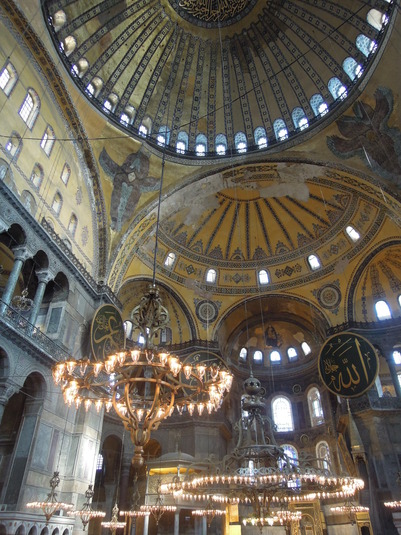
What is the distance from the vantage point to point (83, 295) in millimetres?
12352

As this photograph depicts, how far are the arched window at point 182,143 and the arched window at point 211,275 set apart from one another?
5205mm

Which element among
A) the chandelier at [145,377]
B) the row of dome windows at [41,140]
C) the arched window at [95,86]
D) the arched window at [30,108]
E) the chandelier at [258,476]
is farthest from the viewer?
the arched window at [95,86]

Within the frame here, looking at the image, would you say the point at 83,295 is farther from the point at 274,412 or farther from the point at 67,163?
the point at 274,412

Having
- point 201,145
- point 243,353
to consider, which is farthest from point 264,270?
point 201,145

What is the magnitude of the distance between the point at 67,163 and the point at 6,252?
3331 mm

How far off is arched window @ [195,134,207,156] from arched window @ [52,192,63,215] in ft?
19.3

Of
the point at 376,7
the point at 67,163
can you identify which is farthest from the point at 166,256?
the point at 376,7

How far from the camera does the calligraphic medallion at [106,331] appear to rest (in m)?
11.4

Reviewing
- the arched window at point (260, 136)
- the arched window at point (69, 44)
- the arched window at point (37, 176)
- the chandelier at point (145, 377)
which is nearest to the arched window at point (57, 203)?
the arched window at point (37, 176)

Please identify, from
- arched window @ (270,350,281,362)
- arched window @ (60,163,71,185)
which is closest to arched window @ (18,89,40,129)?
arched window @ (60,163,71,185)

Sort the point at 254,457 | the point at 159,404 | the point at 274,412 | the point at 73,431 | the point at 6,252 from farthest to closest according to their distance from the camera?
the point at 274,412 < the point at 6,252 < the point at 73,431 < the point at 254,457 < the point at 159,404

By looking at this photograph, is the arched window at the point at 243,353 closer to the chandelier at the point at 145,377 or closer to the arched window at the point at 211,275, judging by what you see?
the arched window at the point at 211,275

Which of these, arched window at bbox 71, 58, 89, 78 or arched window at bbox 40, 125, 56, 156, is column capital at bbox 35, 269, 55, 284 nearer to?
arched window at bbox 40, 125, 56, 156

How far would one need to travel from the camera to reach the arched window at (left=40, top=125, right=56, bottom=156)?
11188 mm
